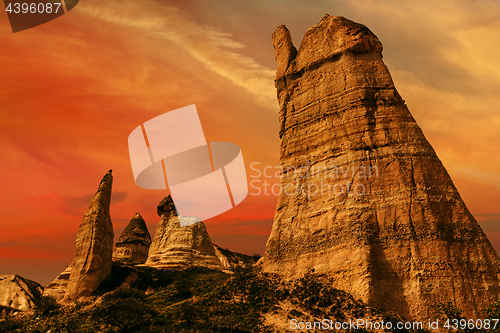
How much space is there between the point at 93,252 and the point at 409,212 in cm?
3054

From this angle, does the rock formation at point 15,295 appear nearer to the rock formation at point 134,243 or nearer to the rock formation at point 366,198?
the rock formation at point 134,243

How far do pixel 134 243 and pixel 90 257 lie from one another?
2523 centimetres

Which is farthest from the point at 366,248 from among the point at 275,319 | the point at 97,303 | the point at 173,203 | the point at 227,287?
the point at 173,203

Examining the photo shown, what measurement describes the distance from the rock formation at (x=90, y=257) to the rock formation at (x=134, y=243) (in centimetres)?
1981

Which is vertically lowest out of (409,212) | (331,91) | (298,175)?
(409,212)

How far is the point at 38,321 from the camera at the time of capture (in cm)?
3344

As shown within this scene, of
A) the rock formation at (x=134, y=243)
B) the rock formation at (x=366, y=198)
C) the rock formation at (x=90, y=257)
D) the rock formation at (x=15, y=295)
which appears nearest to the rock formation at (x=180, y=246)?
the rock formation at (x=134, y=243)

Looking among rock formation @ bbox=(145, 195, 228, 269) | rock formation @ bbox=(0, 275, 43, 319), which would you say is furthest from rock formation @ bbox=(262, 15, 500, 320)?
rock formation @ bbox=(0, 275, 43, 319)

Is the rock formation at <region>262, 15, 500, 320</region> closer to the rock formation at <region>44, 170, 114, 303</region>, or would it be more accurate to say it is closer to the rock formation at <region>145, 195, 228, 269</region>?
the rock formation at <region>44, 170, 114, 303</region>

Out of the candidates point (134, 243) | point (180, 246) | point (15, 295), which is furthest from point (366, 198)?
point (134, 243)

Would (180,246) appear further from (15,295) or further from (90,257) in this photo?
(15,295)

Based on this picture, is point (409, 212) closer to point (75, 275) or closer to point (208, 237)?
point (75, 275)

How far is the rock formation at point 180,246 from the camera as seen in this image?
5038cm

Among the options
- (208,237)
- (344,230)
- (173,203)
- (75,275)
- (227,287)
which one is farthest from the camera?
(173,203)
